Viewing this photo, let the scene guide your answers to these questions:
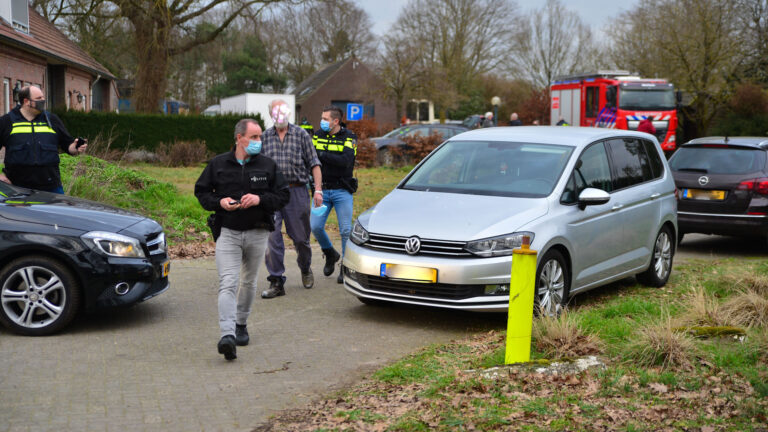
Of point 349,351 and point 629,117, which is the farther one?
point 629,117

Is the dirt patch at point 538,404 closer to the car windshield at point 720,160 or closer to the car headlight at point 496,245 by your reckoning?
the car headlight at point 496,245

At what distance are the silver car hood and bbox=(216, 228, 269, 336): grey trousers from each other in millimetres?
1374

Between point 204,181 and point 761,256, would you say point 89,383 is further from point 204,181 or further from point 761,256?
point 761,256

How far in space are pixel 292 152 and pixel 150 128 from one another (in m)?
21.3

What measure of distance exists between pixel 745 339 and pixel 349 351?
2.89 metres

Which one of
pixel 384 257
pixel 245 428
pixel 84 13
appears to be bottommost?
pixel 245 428

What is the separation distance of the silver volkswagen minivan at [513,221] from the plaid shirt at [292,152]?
0.91 metres

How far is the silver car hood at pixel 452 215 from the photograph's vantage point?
6.96m

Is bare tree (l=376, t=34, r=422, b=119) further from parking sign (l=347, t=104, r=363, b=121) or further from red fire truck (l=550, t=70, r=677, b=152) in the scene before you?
parking sign (l=347, t=104, r=363, b=121)

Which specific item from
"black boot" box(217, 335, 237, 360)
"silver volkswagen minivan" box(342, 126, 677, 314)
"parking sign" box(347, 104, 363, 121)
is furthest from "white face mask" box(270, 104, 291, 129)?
"parking sign" box(347, 104, 363, 121)

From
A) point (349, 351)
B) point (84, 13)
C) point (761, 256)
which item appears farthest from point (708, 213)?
point (84, 13)

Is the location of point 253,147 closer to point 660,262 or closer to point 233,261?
point 233,261

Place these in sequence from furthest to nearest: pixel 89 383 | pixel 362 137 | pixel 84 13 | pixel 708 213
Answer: pixel 84 13, pixel 362 137, pixel 708 213, pixel 89 383

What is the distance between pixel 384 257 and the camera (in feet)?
23.3
